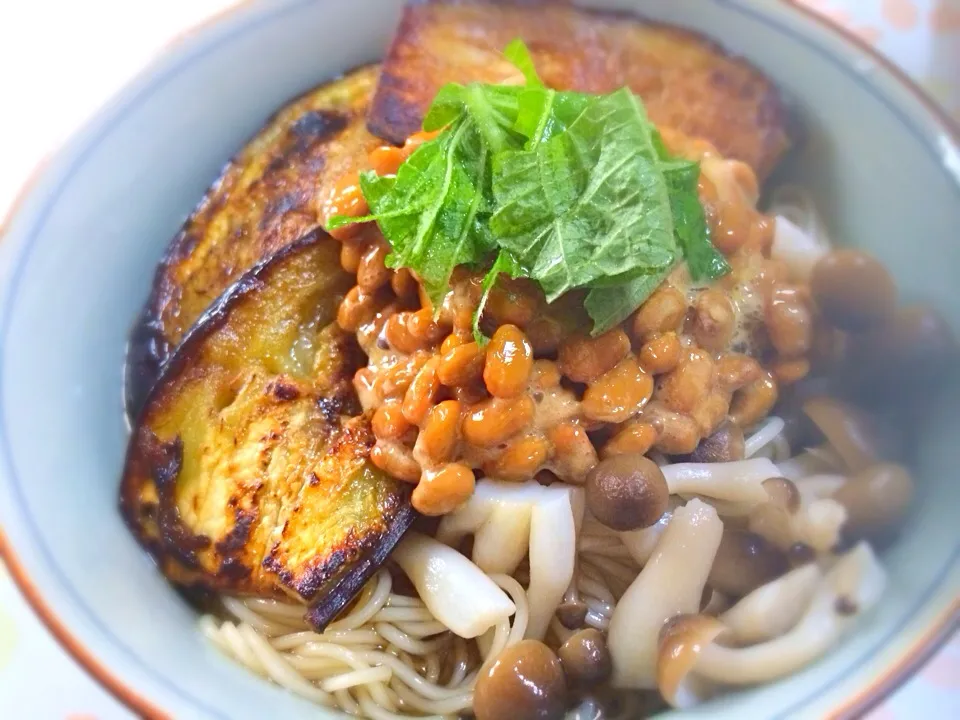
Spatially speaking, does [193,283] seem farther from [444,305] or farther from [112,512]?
[444,305]

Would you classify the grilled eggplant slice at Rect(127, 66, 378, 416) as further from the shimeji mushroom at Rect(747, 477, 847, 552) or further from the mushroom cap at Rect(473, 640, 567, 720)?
the shimeji mushroom at Rect(747, 477, 847, 552)

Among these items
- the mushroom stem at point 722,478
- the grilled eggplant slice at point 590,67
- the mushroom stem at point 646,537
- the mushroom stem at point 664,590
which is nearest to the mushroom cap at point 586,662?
the mushroom stem at point 664,590

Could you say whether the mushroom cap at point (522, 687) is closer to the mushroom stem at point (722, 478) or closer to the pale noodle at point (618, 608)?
the pale noodle at point (618, 608)

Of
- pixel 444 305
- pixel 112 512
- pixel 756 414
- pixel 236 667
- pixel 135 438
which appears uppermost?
pixel 444 305

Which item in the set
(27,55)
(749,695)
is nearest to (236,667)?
(749,695)


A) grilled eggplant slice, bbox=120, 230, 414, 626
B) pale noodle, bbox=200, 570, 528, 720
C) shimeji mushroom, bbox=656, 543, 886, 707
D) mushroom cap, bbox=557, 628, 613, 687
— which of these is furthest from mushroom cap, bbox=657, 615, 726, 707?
grilled eggplant slice, bbox=120, 230, 414, 626
